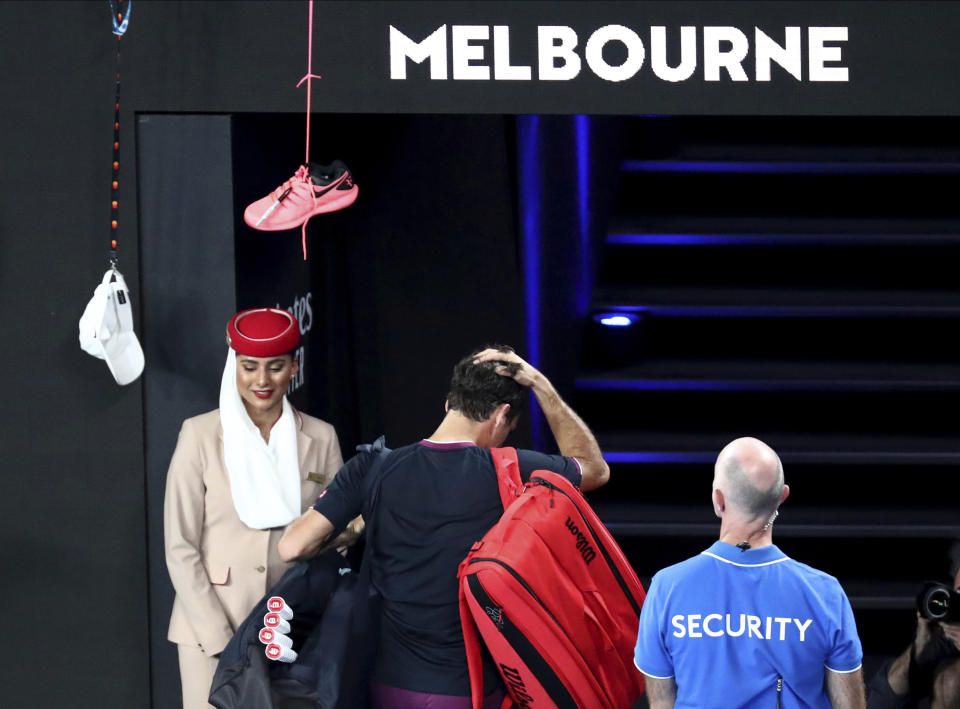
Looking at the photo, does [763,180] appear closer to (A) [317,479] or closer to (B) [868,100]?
(B) [868,100]

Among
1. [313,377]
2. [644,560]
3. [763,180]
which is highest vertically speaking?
[763,180]

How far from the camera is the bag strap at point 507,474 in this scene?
10.5 ft

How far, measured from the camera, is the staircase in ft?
17.9

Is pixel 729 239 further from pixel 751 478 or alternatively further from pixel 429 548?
pixel 751 478

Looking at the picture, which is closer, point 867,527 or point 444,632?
point 444,632

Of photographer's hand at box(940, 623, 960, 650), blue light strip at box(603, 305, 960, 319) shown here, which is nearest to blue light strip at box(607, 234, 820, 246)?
blue light strip at box(603, 305, 960, 319)

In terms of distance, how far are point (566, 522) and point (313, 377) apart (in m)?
1.92

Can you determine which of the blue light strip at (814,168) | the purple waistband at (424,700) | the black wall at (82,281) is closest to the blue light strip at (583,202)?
the blue light strip at (814,168)

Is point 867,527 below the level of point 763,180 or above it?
below

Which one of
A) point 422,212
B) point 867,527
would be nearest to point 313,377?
point 422,212

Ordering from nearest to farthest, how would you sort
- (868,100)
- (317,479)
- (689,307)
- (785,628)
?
1. (785,628)
2. (317,479)
3. (868,100)
4. (689,307)

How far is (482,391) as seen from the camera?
3330 mm

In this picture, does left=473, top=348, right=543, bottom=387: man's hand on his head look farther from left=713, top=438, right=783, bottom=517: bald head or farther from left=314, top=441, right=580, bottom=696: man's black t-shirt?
left=713, top=438, right=783, bottom=517: bald head

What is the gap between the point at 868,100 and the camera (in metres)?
4.11
